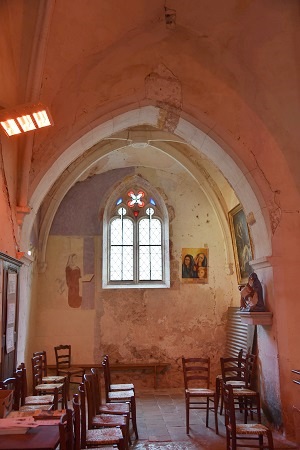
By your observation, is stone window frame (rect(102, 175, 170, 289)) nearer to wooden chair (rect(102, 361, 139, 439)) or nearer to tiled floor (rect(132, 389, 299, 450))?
tiled floor (rect(132, 389, 299, 450))

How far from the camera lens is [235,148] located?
6.82 m

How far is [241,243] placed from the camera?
9.47 metres

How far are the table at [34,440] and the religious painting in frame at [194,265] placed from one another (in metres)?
7.18

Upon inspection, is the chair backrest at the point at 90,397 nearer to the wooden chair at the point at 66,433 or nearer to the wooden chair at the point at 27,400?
the wooden chair at the point at 27,400

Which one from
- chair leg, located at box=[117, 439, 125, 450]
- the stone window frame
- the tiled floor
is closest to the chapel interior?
the tiled floor

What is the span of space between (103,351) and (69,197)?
353 cm

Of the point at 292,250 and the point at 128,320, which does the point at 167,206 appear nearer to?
the point at 128,320

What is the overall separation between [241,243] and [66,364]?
4492 mm

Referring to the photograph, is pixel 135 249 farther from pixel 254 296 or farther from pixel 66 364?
pixel 254 296

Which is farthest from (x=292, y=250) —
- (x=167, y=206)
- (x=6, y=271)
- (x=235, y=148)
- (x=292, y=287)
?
(x=167, y=206)

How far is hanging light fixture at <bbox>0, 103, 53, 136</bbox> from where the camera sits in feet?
15.4

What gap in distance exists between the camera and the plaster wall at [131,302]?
387 inches

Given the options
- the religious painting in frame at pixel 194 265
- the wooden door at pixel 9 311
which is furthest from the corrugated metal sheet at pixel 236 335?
the wooden door at pixel 9 311

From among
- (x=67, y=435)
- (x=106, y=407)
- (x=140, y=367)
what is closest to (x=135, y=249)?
(x=140, y=367)
